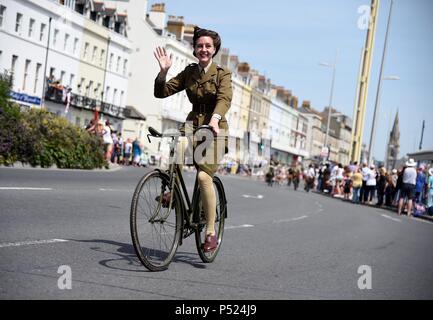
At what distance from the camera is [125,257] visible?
7.49m

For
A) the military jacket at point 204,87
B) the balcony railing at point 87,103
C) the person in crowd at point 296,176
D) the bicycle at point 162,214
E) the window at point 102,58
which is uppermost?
the window at point 102,58

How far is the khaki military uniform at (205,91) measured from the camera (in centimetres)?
730

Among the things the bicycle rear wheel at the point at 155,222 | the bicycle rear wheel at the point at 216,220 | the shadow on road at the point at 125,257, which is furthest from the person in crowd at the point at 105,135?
the bicycle rear wheel at the point at 155,222

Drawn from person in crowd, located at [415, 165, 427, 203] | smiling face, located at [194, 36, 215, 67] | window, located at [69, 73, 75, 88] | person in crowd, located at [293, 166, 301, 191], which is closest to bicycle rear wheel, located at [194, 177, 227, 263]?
smiling face, located at [194, 36, 215, 67]

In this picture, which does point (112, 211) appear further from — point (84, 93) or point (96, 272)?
point (84, 93)

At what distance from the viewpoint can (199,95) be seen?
24.2ft

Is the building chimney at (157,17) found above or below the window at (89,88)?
above

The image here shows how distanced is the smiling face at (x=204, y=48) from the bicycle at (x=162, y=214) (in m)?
0.63

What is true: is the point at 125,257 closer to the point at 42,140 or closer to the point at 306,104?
the point at 42,140

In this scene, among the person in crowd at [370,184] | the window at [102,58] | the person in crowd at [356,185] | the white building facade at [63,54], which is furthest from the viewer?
the window at [102,58]

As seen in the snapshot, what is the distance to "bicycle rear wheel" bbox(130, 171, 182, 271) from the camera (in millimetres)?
6602

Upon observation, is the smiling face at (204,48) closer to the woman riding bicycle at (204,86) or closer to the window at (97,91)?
the woman riding bicycle at (204,86)

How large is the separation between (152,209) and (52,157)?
20.4 m
